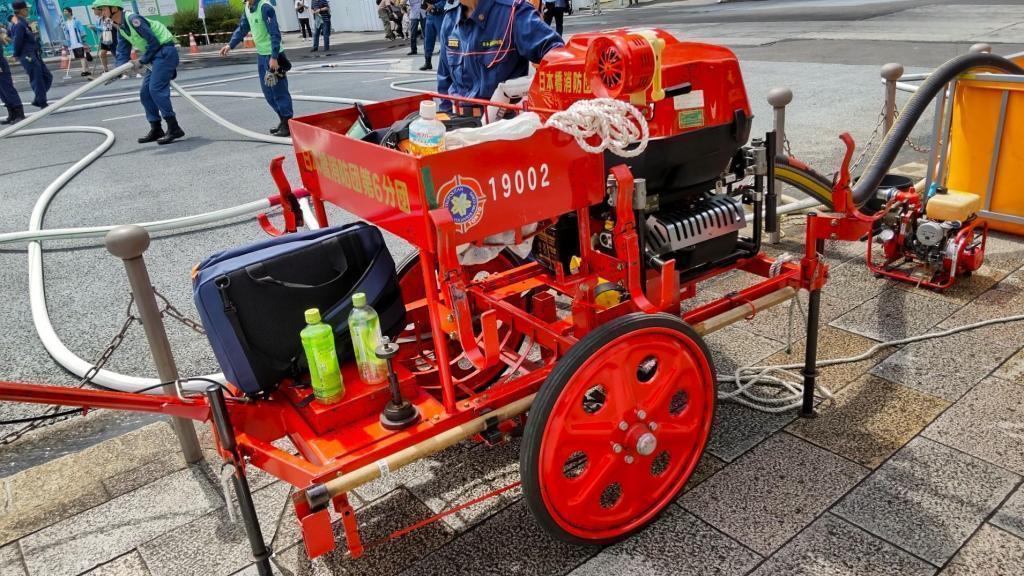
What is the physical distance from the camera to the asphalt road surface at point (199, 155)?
4457 millimetres

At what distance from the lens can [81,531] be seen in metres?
2.92

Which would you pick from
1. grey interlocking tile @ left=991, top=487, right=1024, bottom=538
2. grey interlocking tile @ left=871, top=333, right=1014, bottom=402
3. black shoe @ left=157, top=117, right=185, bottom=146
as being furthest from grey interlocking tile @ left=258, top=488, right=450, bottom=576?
black shoe @ left=157, top=117, right=185, bottom=146

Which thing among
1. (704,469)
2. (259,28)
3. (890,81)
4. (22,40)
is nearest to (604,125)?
(704,469)

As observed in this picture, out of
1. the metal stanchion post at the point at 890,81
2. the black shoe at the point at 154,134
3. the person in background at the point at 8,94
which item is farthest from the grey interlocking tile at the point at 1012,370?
the person in background at the point at 8,94

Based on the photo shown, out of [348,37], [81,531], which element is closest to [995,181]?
[81,531]

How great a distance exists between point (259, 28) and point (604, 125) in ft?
27.8

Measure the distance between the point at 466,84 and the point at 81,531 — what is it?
10.7 ft

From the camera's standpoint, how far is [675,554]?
8.45 feet

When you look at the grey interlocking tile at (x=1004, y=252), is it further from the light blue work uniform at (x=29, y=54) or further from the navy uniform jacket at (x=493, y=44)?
the light blue work uniform at (x=29, y=54)

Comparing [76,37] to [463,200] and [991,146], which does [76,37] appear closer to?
[991,146]

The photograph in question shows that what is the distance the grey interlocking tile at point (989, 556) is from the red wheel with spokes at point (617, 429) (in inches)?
34.4

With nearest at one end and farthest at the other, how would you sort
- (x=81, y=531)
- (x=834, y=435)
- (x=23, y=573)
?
(x=23, y=573), (x=81, y=531), (x=834, y=435)

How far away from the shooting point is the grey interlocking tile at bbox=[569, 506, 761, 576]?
250 centimetres

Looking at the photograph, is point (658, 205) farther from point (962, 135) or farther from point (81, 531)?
point (962, 135)
